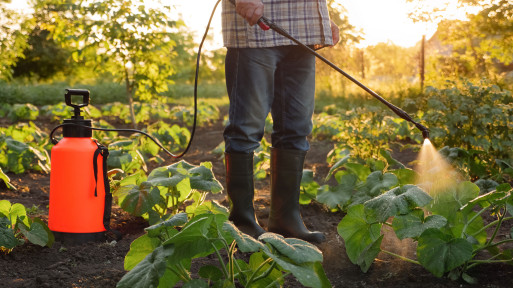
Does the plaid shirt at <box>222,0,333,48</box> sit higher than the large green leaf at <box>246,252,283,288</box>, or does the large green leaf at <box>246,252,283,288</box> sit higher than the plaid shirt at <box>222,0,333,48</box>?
the plaid shirt at <box>222,0,333,48</box>

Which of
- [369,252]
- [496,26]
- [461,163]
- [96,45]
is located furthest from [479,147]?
[96,45]

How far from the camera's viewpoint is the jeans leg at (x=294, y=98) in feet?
8.64

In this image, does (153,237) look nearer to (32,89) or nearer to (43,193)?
(43,193)

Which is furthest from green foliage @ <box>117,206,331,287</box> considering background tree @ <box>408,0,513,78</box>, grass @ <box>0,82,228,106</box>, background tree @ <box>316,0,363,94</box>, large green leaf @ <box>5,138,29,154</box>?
grass @ <box>0,82,228,106</box>

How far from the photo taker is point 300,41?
2574 mm

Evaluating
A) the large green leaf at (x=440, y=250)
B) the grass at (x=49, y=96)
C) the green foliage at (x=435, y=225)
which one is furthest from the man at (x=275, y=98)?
the grass at (x=49, y=96)

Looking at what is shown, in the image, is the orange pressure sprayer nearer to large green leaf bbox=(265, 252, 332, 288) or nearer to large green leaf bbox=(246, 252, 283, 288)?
large green leaf bbox=(246, 252, 283, 288)

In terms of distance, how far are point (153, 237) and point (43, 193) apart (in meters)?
2.15

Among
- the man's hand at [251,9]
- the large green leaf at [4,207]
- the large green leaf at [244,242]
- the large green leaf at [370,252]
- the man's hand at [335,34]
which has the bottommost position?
the large green leaf at [370,252]

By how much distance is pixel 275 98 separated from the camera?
8.88 feet

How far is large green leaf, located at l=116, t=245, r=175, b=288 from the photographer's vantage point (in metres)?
1.45

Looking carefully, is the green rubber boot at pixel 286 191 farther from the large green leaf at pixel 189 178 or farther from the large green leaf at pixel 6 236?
the large green leaf at pixel 6 236

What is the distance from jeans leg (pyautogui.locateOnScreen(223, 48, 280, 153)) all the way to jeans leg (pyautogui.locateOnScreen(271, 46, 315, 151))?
0.08m

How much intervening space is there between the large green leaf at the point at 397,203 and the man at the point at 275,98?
664mm
